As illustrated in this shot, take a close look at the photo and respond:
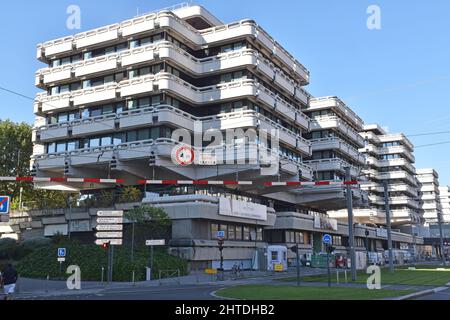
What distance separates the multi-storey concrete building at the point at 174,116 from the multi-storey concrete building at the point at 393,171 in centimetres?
5603

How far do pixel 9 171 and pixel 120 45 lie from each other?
74.2ft

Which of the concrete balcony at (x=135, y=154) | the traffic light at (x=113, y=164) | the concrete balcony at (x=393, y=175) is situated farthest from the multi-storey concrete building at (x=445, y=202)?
the traffic light at (x=113, y=164)

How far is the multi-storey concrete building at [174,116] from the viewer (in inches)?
1989

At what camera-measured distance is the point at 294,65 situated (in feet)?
224

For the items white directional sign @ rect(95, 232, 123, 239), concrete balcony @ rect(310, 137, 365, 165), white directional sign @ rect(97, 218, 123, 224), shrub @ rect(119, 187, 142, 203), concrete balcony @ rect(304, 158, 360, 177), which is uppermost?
concrete balcony @ rect(310, 137, 365, 165)

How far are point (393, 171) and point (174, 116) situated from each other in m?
83.4

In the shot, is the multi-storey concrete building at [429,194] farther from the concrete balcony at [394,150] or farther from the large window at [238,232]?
the large window at [238,232]

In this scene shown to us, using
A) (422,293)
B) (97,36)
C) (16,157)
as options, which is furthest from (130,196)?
(422,293)

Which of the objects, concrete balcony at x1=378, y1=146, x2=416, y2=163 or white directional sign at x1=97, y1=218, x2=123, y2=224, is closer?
white directional sign at x1=97, y1=218, x2=123, y2=224

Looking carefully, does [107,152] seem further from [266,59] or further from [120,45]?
[266,59]

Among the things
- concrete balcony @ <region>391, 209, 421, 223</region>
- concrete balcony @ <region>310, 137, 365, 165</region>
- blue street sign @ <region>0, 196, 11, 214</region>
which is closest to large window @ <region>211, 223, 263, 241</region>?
concrete balcony @ <region>310, 137, 365, 165</region>

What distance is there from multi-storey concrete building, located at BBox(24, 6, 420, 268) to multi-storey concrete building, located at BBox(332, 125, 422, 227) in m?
56.0

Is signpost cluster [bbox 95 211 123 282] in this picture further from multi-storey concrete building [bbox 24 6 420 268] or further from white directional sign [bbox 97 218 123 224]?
multi-storey concrete building [bbox 24 6 420 268]

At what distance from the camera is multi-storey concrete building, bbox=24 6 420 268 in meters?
50.5
